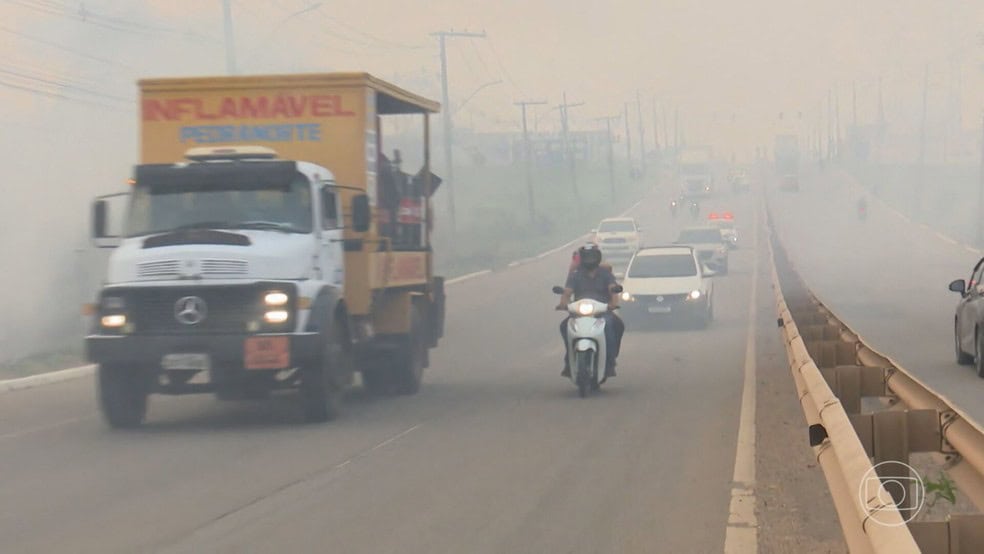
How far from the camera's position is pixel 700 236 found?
160ft

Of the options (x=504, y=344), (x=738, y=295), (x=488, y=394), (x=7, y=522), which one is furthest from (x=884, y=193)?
(x=7, y=522)

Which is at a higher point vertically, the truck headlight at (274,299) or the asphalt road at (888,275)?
the truck headlight at (274,299)

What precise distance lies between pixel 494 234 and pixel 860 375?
7529cm

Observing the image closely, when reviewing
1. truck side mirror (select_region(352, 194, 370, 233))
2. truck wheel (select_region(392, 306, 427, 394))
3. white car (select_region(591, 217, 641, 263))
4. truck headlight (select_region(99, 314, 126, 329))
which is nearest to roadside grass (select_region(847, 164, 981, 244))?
white car (select_region(591, 217, 641, 263))

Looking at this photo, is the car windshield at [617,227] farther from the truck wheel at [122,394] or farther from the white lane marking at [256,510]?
the white lane marking at [256,510]

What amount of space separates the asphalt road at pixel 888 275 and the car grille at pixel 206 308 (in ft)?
22.9

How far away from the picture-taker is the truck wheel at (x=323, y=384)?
1411 cm

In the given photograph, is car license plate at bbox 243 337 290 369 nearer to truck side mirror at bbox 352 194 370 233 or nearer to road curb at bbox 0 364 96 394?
truck side mirror at bbox 352 194 370 233

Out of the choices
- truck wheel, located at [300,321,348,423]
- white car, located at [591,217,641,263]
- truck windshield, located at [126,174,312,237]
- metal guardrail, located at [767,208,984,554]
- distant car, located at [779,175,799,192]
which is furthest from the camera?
distant car, located at [779,175,799,192]

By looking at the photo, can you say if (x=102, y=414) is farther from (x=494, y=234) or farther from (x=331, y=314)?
(x=494, y=234)

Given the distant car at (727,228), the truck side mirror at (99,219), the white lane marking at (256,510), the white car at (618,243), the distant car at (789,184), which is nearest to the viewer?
the white lane marking at (256,510)

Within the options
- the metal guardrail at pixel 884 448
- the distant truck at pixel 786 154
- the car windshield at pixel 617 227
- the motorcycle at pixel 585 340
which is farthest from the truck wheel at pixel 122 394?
the distant truck at pixel 786 154

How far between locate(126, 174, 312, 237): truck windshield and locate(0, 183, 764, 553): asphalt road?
200cm

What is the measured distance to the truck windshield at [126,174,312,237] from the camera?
47.7ft
